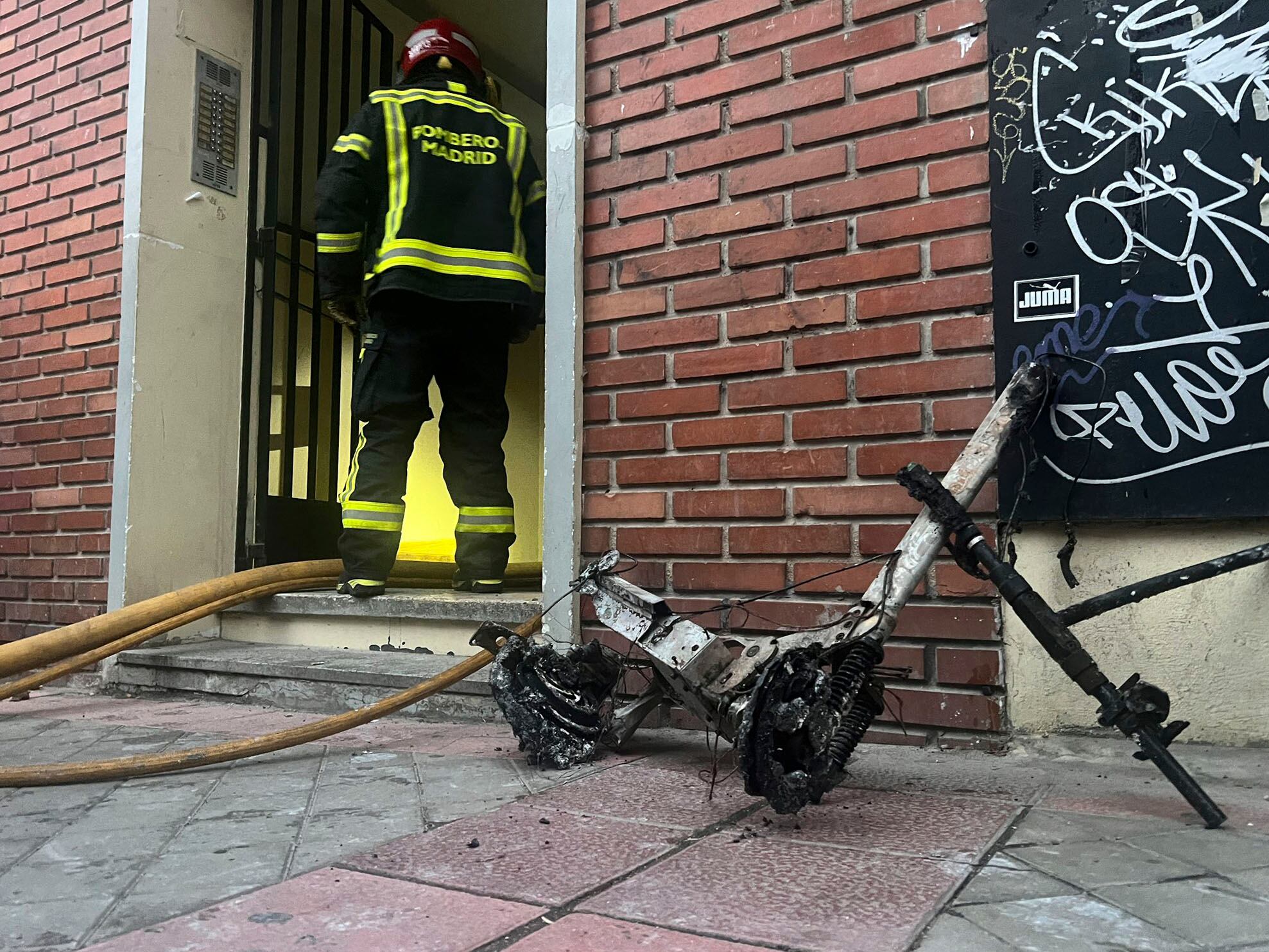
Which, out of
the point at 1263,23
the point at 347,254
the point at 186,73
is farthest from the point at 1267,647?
the point at 186,73

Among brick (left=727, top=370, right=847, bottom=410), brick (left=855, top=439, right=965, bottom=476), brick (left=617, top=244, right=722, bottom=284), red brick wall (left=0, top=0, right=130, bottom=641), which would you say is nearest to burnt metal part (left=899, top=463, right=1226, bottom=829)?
brick (left=855, top=439, right=965, bottom=476)

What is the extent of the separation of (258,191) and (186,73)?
22.7 inches

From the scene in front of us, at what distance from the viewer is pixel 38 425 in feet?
14.9

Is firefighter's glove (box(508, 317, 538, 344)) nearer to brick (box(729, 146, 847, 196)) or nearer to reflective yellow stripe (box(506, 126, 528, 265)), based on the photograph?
reflective yellow stripe (box(506, 126, 528, 265))

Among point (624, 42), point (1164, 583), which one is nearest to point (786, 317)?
point (624, 42)

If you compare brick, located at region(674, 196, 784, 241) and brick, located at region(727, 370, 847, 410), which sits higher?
brick, located at region(674, 196, 784, 241)

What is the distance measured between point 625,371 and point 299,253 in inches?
105

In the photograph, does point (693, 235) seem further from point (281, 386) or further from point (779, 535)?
point (281, 386)

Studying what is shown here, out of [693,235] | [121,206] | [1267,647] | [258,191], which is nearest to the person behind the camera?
[1267,647]

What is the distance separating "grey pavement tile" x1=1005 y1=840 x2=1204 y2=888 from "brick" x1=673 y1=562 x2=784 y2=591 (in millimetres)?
1163

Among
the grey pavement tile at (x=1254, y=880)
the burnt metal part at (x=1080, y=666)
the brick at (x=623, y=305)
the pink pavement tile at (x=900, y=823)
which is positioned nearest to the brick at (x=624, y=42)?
the brick at (x=623, y=305)

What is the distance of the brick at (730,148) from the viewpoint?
289 centimetres

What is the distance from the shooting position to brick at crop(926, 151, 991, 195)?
260cm

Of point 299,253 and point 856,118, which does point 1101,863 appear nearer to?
point 856,118
